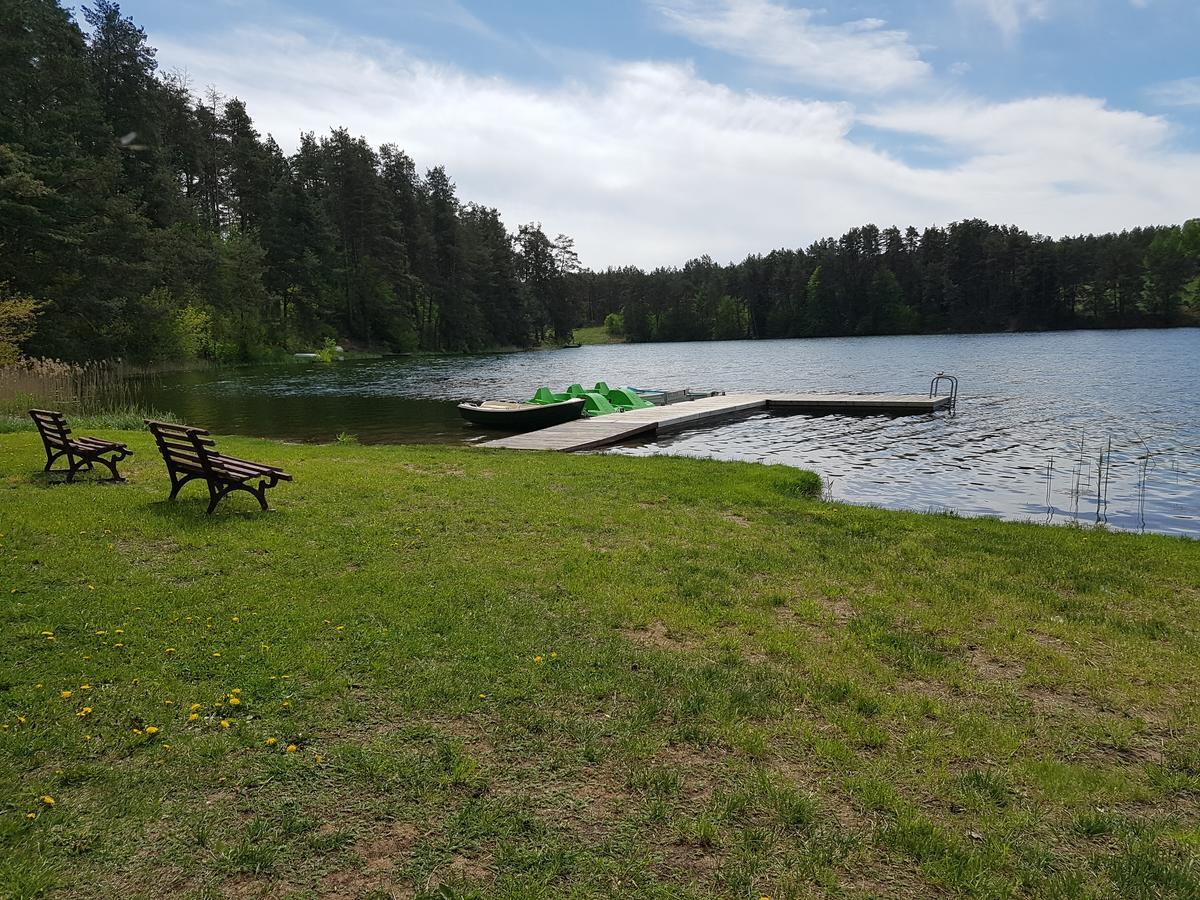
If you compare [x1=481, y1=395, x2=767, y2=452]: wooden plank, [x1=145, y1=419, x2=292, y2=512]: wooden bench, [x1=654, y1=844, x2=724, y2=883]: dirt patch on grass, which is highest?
[x1=145, y1=419, x2=292, y2=512]: wooden bench

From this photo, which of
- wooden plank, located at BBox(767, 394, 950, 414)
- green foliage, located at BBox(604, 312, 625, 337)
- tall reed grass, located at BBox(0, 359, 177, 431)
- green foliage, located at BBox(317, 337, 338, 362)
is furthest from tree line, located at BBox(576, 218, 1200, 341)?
tall reed grass, located at BBox(0, 359, 177, 431)

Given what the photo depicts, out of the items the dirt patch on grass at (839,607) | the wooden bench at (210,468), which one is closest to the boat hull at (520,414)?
the wooden bench at (210,468)

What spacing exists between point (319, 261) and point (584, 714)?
7002cm

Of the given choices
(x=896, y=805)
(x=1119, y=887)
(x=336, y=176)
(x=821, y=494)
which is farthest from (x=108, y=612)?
(x=336, y=176)

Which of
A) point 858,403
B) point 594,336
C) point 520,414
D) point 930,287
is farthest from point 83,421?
point 594,336

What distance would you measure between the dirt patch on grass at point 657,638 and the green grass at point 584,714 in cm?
2

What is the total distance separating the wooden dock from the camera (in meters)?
17.8

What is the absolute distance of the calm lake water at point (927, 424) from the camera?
12.8 m

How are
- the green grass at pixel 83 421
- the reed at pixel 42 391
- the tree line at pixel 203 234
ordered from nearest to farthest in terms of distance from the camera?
1. the green grass at pixel 83 421
2. the reed at pixel 42 391
3. the tree line at pixel 203 234

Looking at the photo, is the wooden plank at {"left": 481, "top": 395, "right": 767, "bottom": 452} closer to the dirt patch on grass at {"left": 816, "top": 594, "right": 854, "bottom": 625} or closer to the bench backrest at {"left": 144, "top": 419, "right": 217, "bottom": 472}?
the bench backrest at {"left": 144, "top": 419, "right": 217, "bottom": 472}

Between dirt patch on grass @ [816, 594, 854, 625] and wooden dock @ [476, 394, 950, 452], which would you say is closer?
dirt patch on grass @ [816, 594, 854, 625]

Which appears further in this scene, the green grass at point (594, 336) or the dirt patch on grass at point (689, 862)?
the green grass at point (594, 336)

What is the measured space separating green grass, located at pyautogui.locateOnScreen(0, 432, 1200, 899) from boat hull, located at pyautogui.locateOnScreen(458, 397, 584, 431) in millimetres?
14085

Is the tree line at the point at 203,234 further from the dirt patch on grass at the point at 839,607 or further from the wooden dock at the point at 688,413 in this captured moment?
the dirt patch on grass at the point at 839,607
